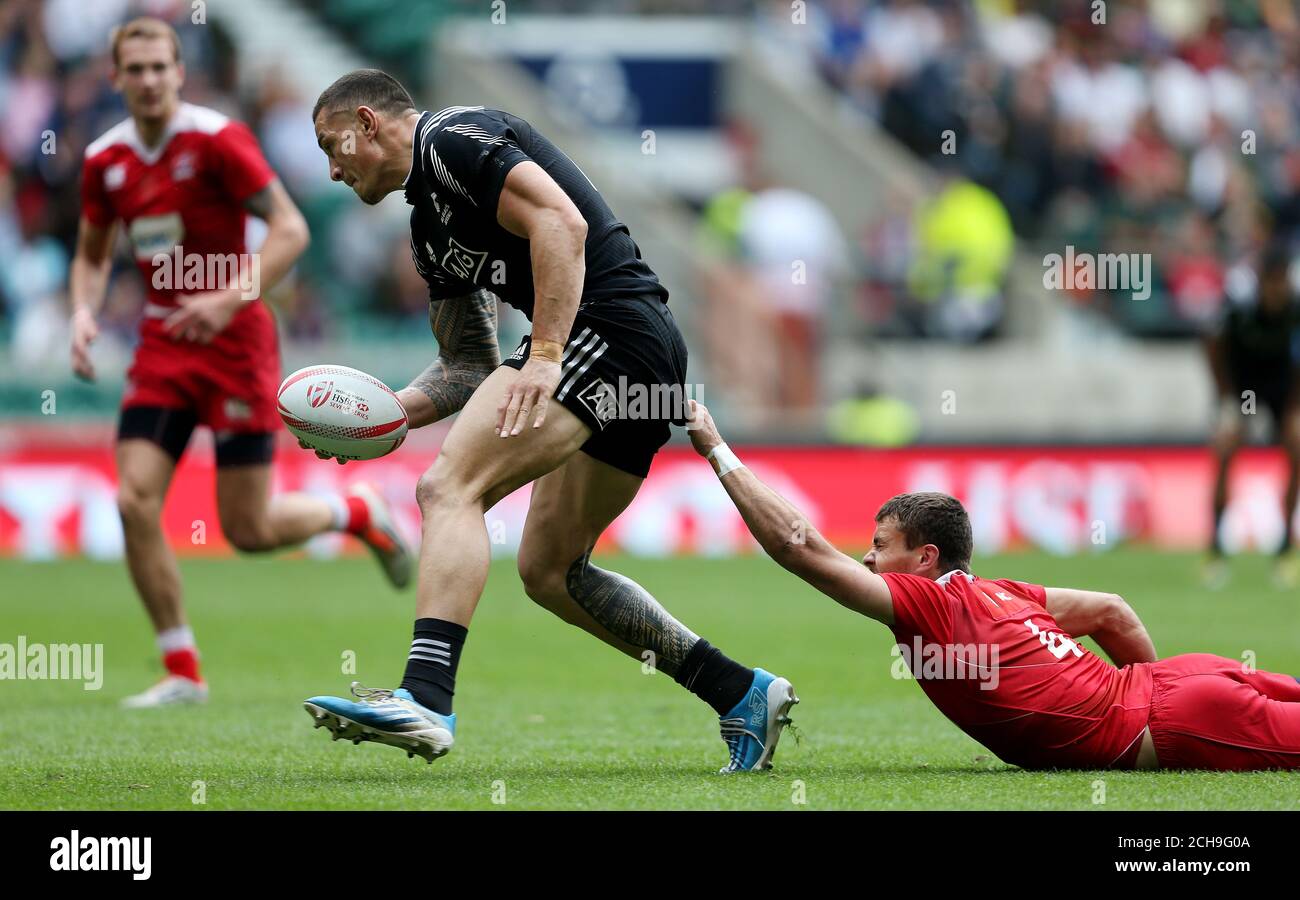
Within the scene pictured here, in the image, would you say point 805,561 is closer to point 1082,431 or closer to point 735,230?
point 1082,431

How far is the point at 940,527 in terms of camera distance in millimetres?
6051

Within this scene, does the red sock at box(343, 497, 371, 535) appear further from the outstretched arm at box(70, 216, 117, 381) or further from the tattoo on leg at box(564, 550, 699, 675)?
the tattoo on leg at box(564, 550, 699, 675)

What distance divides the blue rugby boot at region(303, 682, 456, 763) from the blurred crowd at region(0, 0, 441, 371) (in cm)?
1286

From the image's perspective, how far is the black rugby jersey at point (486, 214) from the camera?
578 cm

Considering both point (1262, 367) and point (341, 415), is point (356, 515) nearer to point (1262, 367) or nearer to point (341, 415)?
point (341, 415)

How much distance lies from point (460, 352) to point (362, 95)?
1062 mm

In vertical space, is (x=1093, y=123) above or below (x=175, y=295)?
above

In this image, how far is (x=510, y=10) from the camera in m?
23.9

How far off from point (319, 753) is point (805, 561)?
82.4 inches

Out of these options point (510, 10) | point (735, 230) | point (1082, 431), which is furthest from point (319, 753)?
point (510, 10)

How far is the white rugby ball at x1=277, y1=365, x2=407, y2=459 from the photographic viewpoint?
624cm

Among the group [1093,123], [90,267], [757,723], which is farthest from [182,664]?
[1093,123]

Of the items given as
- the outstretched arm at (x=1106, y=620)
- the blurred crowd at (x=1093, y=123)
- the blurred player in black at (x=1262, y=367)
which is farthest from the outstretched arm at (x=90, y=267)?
the blurred crowd at (x=1093, y=123)
